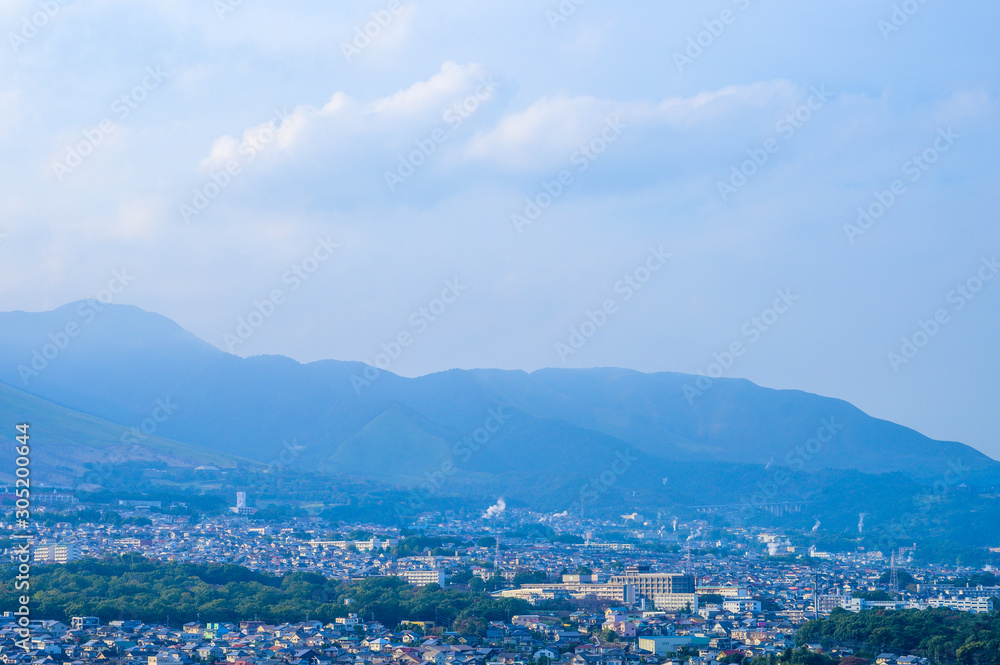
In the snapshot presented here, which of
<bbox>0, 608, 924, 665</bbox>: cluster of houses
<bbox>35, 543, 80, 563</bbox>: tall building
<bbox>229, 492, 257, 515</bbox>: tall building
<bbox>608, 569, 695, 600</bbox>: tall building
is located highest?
<bbox>229, 492, 257, 515</bbox>: tall building

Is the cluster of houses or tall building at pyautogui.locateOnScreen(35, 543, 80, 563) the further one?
tall building at pyautogui.locateOnScreen(35, 543, 80, 563)

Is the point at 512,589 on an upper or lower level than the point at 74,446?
lower

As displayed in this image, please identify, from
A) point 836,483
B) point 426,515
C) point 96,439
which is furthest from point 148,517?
point 836,483

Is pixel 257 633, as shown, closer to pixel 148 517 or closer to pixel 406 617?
pixel 406 617

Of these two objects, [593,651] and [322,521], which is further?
[322,521]
